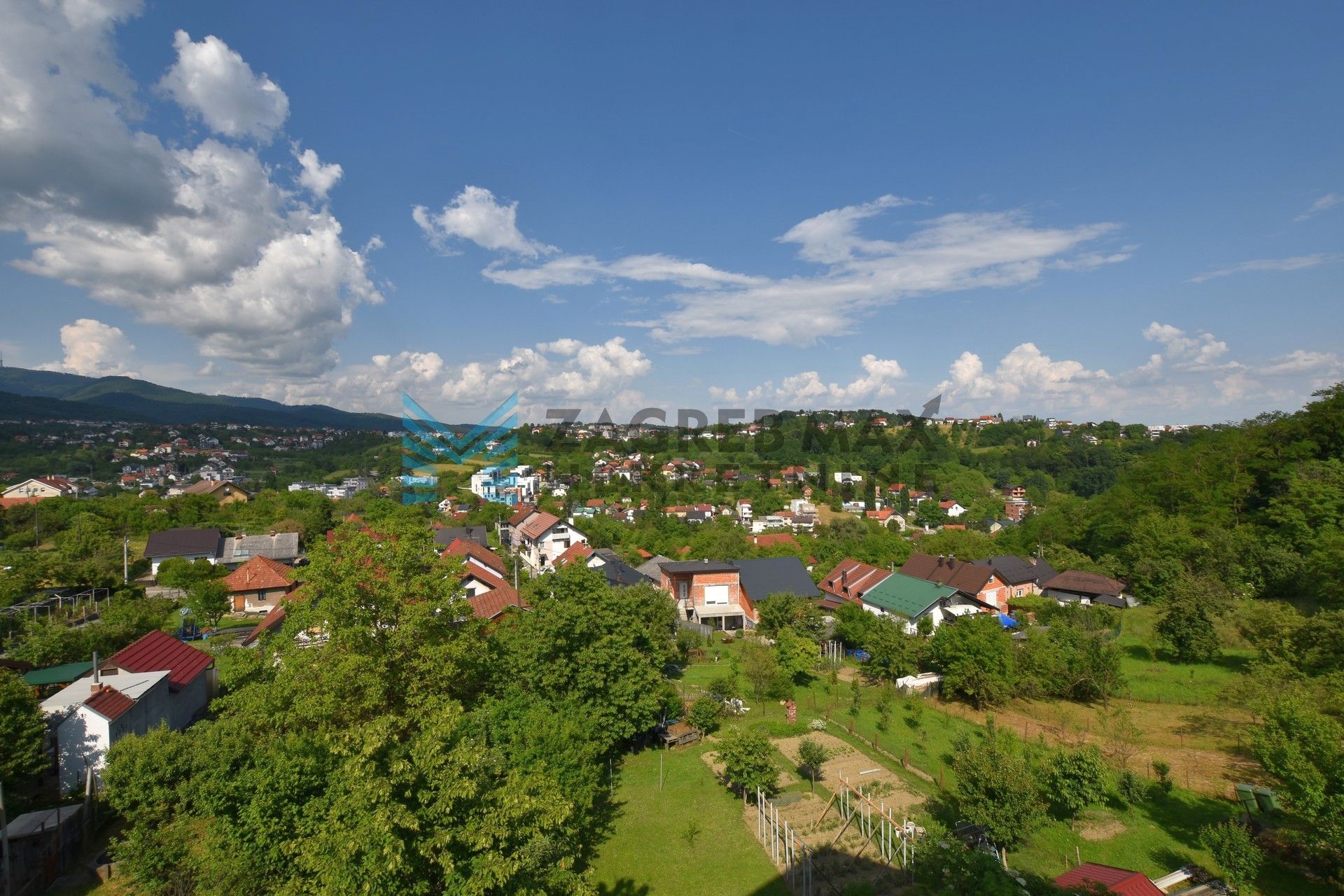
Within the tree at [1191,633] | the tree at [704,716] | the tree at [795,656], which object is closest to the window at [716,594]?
the tree at [795,656]

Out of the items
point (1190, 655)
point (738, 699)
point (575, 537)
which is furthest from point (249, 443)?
point (1190, 655)

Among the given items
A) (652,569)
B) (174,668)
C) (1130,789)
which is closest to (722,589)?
(652,569)

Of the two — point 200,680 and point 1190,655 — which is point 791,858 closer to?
point 200,680

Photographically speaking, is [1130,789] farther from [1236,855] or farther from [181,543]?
[181,543]

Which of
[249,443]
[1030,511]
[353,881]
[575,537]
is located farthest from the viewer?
[249,443]

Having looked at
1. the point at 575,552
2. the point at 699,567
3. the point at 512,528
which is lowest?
the point at 512,528

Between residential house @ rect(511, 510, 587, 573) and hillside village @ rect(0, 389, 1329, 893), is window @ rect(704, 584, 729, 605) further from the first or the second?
residential house @ rect(511, 510, 587, 573)
